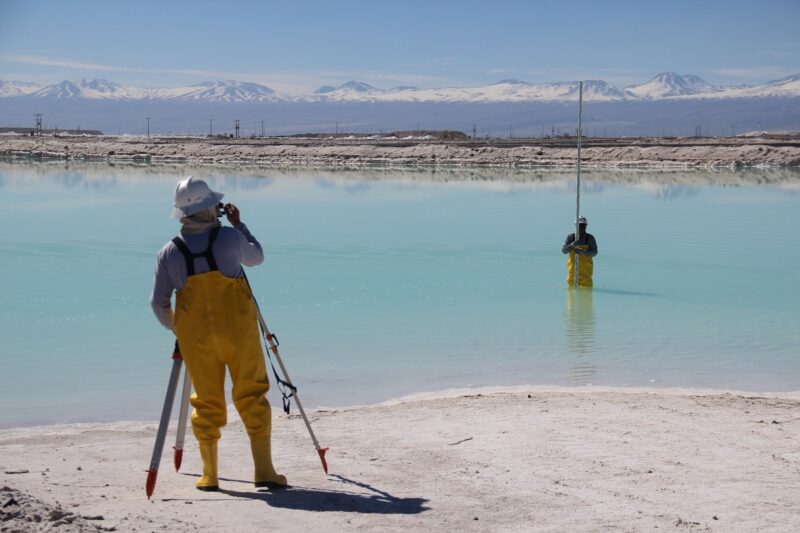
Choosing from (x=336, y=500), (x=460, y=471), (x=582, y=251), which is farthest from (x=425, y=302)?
(x=336, y=500)

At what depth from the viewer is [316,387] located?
834 centimetres

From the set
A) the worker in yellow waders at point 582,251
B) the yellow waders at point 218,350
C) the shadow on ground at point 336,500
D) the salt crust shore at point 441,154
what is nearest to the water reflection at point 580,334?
the worker in yellow waders at point 582,251

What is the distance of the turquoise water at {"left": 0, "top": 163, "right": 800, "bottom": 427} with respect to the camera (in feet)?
28.6

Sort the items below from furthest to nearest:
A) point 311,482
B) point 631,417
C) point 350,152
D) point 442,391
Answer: point 350,152 → point 442,391 → point 631,417 → point 311,482

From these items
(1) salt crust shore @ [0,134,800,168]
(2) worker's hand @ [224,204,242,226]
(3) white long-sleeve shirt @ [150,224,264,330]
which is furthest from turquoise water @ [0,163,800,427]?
(1) salt crust shore @ [0,134,800,168]

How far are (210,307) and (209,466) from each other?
0.79 m

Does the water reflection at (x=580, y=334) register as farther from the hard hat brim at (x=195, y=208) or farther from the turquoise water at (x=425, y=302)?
the hard hat brim at (x=195, y=208)

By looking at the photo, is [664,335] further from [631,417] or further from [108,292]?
[108,292]

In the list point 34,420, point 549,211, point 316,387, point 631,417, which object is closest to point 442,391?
point 316,387

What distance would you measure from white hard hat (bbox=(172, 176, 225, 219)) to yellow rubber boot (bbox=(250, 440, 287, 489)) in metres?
1.14

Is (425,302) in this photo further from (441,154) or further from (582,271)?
(441,154)

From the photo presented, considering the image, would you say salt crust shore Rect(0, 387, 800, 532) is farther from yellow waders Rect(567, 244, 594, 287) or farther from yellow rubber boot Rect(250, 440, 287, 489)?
yellow waders Rect(567, 244, 594, 287)

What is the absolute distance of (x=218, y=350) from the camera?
16.1 ft

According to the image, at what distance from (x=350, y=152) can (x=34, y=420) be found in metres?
61.5
